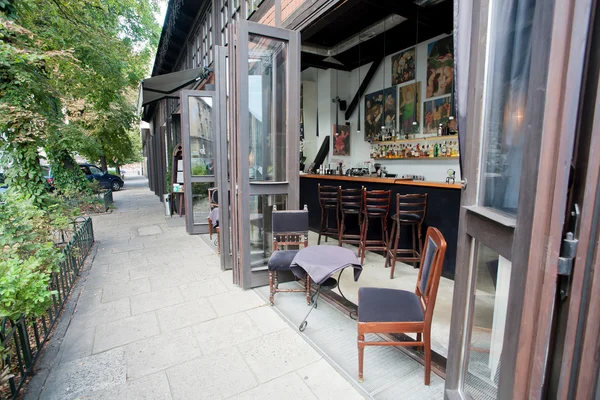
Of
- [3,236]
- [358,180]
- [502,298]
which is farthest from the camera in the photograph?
[358,180]

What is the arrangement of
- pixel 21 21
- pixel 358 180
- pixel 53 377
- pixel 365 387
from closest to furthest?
pixel 365 387 < pixel 53 377 < pixel 21 21 < pixel 358 180

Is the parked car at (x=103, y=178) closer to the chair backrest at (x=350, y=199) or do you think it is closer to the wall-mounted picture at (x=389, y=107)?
the wall-mounted picture at (x=389, y=107)

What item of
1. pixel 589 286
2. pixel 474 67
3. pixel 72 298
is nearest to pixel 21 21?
pixel 72 298

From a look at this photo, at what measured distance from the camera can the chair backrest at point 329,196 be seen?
5153 millimetres

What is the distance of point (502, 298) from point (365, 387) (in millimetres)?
1111

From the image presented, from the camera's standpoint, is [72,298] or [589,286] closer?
[589,286]

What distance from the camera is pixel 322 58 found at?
7.59m

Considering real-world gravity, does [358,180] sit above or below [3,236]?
above

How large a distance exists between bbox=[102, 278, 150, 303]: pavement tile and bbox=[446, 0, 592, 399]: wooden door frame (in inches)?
145

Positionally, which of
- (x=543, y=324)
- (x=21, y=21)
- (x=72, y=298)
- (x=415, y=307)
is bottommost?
(x=72, y=298)

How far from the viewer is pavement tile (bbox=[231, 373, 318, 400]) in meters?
1.91

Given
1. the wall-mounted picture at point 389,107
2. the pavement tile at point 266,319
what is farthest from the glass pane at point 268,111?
the wall-mounted picture at point 389,107

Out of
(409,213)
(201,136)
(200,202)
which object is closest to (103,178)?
(200,202)

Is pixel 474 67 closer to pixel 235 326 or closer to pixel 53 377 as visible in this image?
pixel 235 326
